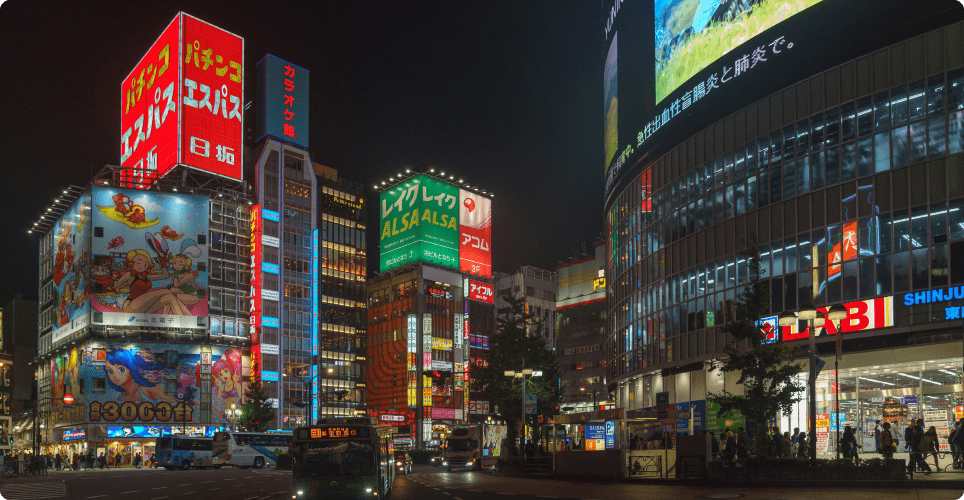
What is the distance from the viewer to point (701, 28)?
177 ft

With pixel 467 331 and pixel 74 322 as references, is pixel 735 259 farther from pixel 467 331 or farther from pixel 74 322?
pixel 467 331

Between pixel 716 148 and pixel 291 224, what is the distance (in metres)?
77.0

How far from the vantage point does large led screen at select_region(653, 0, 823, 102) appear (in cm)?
4800

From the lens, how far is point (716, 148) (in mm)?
52344

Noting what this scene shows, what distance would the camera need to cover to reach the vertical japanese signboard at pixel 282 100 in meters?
118

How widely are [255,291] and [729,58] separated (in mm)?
75561

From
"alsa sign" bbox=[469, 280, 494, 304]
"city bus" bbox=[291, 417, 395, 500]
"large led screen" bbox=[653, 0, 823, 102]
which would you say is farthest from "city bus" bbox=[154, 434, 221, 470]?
"alsa sign" bbox=[469, 280, 494, 304]

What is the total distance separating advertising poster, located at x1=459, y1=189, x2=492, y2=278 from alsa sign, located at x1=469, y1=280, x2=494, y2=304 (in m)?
1.66

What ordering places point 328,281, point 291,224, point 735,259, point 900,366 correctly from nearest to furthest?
point 900,366 → point 735,259 → point 291,224 → point 328,281

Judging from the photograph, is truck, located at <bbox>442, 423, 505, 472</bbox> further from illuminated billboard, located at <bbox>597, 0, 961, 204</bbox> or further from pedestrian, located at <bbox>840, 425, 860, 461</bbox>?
pedestrian, located at <bbox>840, 425, 860, 461</bbox>

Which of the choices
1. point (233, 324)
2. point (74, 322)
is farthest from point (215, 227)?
point (74, 322)

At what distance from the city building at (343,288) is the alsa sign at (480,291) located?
730 inches

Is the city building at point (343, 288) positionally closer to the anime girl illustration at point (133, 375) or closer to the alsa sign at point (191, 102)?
the alsa sign at point (191, 102)

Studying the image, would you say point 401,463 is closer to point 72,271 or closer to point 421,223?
point 72,271
